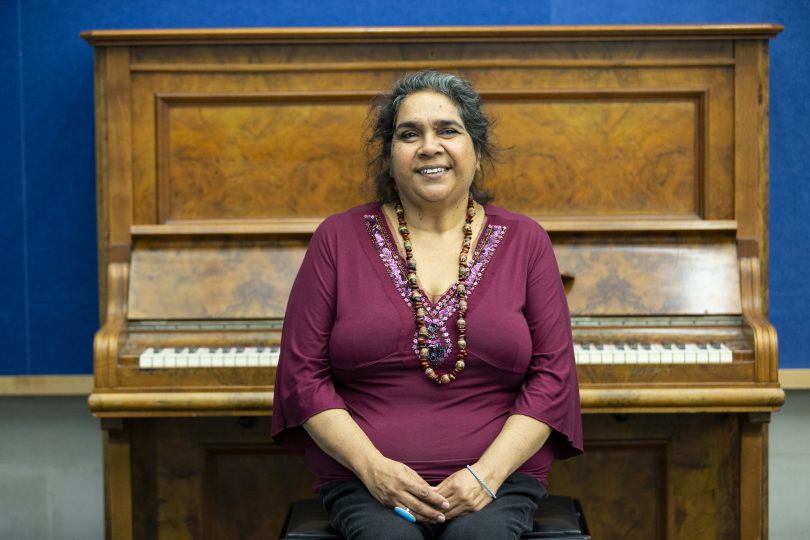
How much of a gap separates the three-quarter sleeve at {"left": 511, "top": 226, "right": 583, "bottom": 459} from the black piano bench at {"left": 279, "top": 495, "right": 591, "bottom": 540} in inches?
5.2

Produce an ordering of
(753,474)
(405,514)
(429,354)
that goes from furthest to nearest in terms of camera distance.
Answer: (753,474) < (429,354) < (405,514)

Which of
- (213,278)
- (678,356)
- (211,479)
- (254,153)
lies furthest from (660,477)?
(254,153)

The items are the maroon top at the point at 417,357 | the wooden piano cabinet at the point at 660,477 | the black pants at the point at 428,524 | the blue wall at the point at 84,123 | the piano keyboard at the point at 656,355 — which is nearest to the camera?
the black pants at the point at 428,524

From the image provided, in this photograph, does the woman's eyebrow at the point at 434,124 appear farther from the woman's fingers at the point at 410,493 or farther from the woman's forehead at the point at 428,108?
the woman's fingers at the point at 410,493

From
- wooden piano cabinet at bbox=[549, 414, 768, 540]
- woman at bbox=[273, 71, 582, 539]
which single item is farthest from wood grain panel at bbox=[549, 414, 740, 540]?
woman at bbox=[273, 71, 582, 539]

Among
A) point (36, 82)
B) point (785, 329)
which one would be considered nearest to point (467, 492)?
point (785, 329)

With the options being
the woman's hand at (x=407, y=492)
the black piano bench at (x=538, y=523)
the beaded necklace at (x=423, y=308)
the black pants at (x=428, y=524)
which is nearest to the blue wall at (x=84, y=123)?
the beaded necklace at (x=423, y=308)

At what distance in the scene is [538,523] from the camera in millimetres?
2121

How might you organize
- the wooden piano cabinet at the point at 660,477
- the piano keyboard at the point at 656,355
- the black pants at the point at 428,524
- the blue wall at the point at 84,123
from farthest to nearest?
1. the blue wall at the point at 84,123
2. the wooden piano cabinet at the point at 660,477
3. the piano keyboard at the point at 656,355
4. the black pants at the point at 428,524

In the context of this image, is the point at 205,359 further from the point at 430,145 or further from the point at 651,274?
the point at 651,274

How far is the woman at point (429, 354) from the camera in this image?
201 cm

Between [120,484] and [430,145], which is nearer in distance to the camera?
[430,145]

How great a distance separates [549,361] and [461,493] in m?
0.36

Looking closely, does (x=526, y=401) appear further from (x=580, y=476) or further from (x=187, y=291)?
(x=187, y=291)
